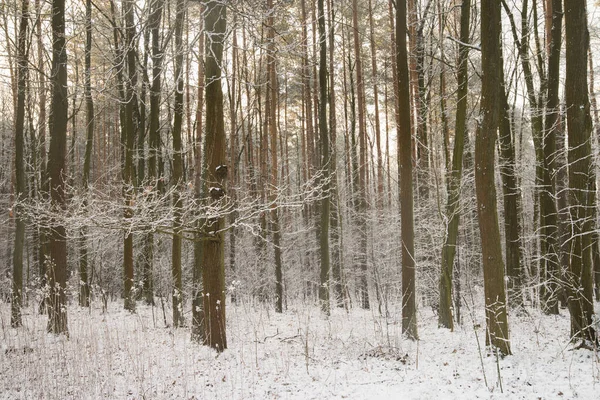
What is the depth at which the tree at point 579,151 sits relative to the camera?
5.79 meters

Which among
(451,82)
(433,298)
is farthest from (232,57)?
(433,298)

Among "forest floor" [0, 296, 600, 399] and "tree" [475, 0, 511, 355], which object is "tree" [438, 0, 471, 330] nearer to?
"forest floor" [0, 296, 600, 399]

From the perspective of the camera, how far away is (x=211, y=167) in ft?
20.9

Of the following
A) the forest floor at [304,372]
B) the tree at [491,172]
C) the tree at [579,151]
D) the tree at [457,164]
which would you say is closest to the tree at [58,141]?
the forest floor at [304,372]

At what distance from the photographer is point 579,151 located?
19.1 feet

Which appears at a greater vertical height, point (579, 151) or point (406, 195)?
point (579, 151)

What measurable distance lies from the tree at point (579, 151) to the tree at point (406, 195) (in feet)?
7.87

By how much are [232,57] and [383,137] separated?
940 cm

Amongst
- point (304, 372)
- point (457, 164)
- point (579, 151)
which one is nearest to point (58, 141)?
point (304, 372)

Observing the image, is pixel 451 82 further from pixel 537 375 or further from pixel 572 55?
pixel 537 375

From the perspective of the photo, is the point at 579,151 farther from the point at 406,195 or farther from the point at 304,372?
the point at 304,372

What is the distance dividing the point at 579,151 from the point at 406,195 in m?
2.66

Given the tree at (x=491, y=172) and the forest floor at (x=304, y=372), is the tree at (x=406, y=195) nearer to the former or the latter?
the forest floor at (x=304, y=372)

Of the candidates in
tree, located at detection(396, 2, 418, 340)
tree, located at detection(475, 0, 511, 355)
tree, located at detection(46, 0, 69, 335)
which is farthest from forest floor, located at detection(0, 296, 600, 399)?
tree, located at detection(46, 0, 69, 335)
